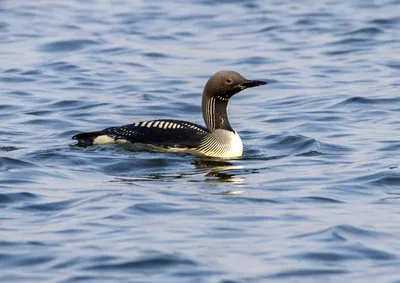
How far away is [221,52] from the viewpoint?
1812 cm

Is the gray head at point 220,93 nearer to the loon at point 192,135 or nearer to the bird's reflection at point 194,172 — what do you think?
the loon at point 192,135

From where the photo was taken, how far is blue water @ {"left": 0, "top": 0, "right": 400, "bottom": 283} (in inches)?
→ 305

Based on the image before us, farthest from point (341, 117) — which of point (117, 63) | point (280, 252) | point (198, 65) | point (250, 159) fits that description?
point (280, 252)

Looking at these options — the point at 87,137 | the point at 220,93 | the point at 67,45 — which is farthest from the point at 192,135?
the point at 67,45

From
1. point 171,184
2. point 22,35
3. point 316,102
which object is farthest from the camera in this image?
point 22,35

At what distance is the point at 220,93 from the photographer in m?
11.8

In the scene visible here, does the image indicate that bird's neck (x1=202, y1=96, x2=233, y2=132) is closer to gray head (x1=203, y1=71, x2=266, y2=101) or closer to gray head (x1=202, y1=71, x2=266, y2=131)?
gray head (x1=202, y1=71, x2=266, y2=131)

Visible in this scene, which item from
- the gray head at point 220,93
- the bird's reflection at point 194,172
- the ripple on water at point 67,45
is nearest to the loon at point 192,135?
the gray head at point 220,93

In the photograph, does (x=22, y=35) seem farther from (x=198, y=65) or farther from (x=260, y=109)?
(x=260, y=109)

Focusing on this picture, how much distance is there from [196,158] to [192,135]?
259mm

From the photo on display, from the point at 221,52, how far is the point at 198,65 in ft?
3.21

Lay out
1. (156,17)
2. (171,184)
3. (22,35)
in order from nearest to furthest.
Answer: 1. (171,184)
2. (22,35)
3. (156,17)

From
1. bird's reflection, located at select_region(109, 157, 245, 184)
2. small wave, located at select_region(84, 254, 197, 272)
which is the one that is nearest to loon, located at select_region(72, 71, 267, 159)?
bird's reflection, located at select_region(109, 157, 245, 184)

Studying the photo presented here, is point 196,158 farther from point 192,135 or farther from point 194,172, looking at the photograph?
point 194,172
